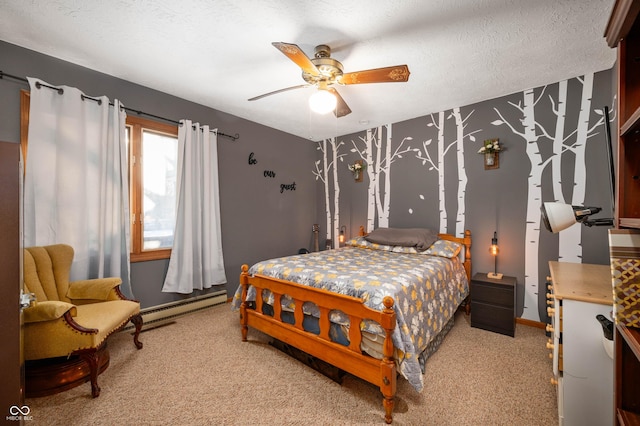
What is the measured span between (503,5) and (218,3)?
1.91m

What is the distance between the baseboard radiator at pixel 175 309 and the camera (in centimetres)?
296

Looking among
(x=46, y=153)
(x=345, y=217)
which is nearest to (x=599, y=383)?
(x=345, y=217)

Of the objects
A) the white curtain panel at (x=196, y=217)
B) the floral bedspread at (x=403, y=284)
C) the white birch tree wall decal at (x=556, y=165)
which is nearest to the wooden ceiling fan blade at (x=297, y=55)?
the floral bedspread at (x=403, y=284)

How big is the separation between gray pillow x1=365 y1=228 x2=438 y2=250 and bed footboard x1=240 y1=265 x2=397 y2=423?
173 cm

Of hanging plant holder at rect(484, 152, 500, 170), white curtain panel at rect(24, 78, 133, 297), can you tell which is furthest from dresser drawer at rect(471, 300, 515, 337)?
white curtain panel at rect(24, 78, 133, 297)

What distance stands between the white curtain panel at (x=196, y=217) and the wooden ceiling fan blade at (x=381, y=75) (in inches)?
82.0

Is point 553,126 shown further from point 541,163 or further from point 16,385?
point 16,385

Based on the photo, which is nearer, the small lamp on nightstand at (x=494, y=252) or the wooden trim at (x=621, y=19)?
the wooden trim at (x=621, y=19)

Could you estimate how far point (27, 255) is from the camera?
2.06 meters

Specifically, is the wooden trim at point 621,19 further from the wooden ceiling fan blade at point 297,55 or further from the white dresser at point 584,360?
the wooden ceiling fan blade at point 297,55

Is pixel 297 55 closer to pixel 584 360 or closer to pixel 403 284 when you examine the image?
pixel 403 284

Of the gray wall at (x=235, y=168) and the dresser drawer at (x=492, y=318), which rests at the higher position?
the gray wall at (x=235, y=168)

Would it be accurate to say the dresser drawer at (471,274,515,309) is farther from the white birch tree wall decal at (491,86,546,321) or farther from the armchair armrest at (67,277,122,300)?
the armchair armrest at (67,277,122,300)

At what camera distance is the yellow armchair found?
177cm
